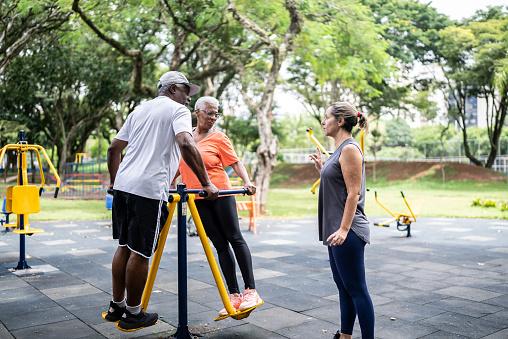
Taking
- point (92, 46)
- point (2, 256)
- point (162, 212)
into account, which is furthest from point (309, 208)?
point (92, 46)

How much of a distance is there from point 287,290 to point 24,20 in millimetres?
14399

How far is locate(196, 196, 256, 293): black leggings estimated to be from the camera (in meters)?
4.02

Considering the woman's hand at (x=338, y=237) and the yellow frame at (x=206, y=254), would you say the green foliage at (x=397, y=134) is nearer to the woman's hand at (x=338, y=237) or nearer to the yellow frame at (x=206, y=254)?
the yellow frame at (x=206, y=254)

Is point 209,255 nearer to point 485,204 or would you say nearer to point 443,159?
point 485,204

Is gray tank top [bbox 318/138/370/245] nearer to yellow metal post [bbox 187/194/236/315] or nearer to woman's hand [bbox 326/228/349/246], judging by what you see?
woman's hand [bbox 326/228/349/246]

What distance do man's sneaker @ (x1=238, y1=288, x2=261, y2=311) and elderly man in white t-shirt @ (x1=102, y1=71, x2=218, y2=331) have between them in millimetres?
622

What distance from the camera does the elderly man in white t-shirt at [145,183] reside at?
354 cm

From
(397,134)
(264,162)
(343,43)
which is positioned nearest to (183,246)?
(264,162)

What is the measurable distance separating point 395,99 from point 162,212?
28296mm

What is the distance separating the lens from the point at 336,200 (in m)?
3.27

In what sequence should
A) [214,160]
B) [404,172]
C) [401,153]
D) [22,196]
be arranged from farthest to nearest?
[401,153]
[404,172]
[22,196]
[214,160]

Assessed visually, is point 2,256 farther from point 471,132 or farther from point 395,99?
point 471,132

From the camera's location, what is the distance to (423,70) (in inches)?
1192

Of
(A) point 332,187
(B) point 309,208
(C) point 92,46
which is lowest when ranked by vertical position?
(B) point 309,208
